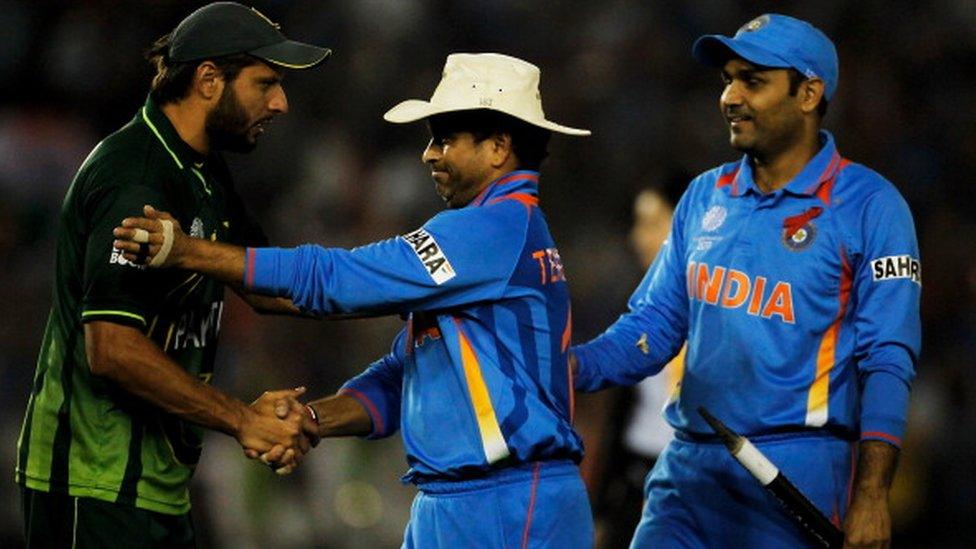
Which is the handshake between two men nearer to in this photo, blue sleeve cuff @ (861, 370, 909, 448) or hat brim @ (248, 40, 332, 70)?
hat brim @ (248, 40, 332, 70)

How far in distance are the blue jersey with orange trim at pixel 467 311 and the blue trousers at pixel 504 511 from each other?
0.04m

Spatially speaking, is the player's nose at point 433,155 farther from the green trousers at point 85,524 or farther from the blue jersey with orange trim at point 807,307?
the green trousers at point 85,524

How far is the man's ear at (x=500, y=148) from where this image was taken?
4.21 metres

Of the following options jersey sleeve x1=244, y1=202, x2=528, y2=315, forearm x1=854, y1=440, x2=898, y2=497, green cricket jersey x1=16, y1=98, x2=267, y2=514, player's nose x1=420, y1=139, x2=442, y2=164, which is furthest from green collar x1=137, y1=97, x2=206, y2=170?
forearm x1=854, y1=440, x2=898, y2=497

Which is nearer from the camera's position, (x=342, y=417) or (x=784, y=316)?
(x=784, y=316)

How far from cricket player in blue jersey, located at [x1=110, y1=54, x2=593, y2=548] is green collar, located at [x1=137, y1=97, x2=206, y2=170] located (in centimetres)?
47

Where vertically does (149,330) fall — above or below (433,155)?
below

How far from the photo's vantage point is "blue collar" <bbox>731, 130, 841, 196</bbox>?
14.6 ft

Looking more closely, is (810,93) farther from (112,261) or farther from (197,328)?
(112,261)

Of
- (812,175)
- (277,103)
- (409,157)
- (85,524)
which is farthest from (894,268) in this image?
(409,157)

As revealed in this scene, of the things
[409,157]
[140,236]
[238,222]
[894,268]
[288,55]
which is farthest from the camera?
[409,157]

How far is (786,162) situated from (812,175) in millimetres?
90

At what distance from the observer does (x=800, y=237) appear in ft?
14.4

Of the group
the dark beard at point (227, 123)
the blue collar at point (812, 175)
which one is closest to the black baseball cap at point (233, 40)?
the dark beard at point (227, 123)
